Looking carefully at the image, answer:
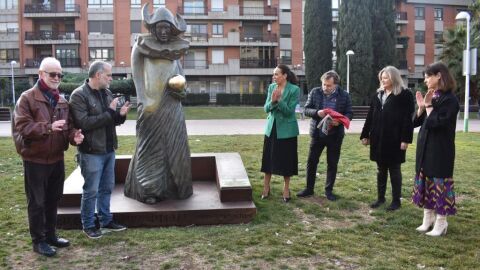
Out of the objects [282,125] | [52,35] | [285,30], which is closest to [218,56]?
[285,30]

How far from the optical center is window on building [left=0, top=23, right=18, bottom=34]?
4569 cm

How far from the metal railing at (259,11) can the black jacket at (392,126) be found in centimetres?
4139

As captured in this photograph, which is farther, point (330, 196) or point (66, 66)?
point (66, 66)

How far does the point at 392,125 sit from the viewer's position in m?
5.93

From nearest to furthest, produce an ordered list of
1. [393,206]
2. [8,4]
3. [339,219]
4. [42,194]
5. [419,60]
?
[42,194] < [339,219] < [393,206] < [8,4] < [419,60]

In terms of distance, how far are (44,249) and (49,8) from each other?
45196mm

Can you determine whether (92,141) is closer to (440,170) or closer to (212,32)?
(440,170)

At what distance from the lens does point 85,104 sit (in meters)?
4.75

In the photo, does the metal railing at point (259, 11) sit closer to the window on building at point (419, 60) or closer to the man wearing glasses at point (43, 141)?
the window on building at point (419, 60)

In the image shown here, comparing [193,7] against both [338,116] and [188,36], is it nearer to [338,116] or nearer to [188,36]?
[188,36]

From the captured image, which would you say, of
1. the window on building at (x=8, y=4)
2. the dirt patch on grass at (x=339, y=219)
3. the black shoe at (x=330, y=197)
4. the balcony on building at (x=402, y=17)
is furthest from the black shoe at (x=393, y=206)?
the window on building at (x=8, y=4)

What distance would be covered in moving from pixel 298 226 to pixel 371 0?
3062cm

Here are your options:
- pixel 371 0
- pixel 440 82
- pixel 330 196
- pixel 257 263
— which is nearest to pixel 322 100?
pixel 330 196

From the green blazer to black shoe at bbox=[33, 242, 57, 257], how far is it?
3.09 metres
